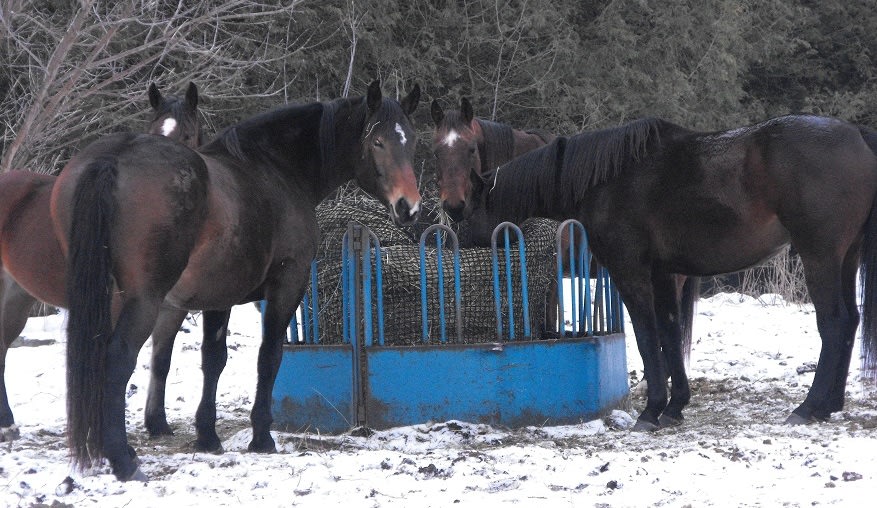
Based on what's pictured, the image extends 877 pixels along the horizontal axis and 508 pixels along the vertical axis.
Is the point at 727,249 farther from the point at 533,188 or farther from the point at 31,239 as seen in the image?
the point at 31,239

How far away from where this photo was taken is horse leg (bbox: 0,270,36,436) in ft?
18.2

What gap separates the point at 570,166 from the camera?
6.41m

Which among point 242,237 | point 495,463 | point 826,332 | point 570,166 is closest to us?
point 495,463

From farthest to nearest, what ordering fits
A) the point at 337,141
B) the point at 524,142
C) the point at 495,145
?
the point at 524,142, the point at 495,145, the point at 337,141

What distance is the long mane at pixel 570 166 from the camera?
20.6 ft

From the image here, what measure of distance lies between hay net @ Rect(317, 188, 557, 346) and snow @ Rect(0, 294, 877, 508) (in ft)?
2.54

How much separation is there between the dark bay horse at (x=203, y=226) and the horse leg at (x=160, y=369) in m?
0.61

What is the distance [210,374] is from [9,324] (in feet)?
4.42

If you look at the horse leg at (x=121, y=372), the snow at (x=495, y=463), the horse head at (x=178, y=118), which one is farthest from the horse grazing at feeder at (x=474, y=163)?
the horse leg at (x=121, y=372)

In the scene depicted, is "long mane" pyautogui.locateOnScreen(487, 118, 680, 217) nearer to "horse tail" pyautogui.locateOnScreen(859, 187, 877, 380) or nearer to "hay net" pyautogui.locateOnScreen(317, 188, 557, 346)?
"hay net" pyautogui.locateOnScreen(317, 188, 557, 346)

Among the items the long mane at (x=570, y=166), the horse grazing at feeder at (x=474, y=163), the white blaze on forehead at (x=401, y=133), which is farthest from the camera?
the horse grazing at feeder at (x=474, y=163)

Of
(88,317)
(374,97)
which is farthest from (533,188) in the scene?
(88,317)

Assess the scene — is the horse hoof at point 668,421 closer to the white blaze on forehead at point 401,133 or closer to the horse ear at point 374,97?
the white blaze on forehead at point 401,133

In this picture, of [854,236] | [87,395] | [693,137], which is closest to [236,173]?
[87,395]
